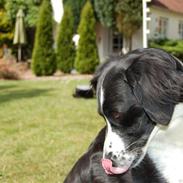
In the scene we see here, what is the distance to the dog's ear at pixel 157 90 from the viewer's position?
3.39m

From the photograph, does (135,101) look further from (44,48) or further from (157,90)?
(44,48)

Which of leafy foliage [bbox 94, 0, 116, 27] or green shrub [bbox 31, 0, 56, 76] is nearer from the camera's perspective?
green shrub [bbox 31, 0, 56, 76]

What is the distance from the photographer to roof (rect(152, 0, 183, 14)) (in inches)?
Answer: 1338

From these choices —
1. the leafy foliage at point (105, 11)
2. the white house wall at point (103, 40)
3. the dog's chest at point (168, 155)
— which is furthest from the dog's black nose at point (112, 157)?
the white house wall at point (103, 40)

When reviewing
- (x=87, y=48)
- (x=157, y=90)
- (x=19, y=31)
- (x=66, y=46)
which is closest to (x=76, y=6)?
(x=19, y=31)

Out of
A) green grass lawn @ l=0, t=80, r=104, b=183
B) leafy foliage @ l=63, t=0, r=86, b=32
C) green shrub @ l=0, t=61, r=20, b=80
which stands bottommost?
green shrub @ l=0, t=61, r=20, b=80

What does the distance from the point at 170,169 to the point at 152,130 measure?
33cm

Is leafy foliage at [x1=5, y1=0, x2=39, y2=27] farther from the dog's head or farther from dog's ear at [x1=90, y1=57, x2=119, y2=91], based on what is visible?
the dog's head

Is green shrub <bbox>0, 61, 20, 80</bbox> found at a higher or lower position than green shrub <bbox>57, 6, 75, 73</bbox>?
lower

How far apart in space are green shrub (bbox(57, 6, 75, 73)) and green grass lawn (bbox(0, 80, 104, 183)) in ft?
28.0

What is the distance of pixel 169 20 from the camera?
3538cm

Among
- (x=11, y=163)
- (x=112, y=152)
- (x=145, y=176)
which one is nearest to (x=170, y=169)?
(x=145, y=176)

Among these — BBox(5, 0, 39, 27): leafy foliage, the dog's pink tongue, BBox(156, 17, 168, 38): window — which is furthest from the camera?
BBox(156, 17, 168, 38): window

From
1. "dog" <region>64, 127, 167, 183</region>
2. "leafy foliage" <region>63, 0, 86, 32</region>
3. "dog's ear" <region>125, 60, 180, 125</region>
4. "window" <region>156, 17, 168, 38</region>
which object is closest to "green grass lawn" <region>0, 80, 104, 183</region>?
"dog" <region>64, 127, 167, 183</region>
